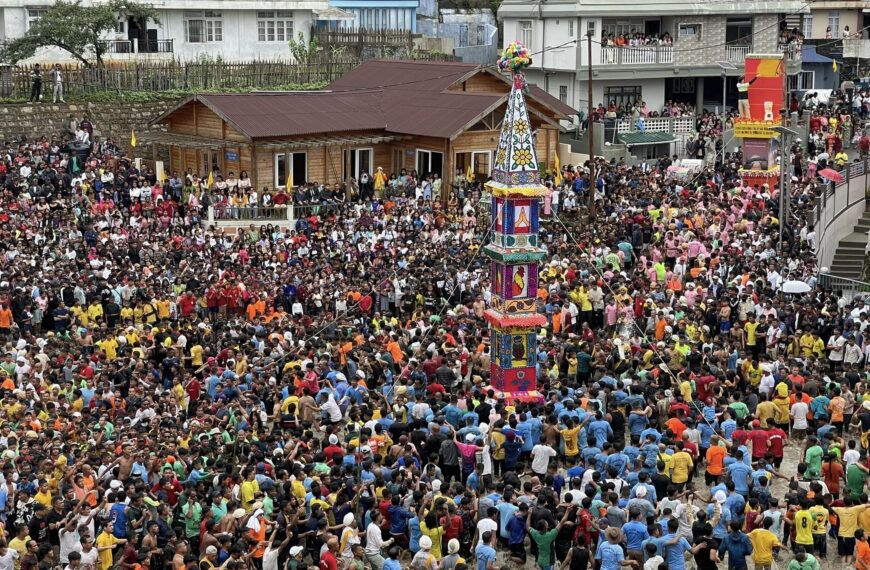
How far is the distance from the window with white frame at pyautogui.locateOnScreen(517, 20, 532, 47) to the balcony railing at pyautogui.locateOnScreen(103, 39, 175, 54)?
13.7 metres

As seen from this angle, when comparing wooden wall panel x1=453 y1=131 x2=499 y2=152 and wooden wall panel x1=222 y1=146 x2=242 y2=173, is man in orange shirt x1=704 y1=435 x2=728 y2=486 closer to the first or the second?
wooden wall panel x1=453 y1=131 x2=499 y2=152

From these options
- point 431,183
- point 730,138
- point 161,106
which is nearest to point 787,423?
point 431,183

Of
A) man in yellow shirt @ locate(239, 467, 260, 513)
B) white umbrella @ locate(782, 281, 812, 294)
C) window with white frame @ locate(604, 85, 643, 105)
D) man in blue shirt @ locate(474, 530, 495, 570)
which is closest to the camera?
man in blue shirt @ locate(474, 530, 495, 570)

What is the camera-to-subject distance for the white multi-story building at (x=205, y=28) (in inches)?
2026

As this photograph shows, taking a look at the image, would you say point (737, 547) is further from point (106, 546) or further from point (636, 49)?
point (636, 49)

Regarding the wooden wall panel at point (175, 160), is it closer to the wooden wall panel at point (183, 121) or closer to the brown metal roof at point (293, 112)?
the wooden wall panel at point (183, 121)

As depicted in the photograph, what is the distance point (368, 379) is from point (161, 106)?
23905 millimetres

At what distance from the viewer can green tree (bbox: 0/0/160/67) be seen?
1880 inches

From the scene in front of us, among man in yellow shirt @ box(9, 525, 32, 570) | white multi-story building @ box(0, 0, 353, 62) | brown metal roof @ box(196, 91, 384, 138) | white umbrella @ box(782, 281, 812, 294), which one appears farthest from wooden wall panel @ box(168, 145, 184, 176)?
man in yellow shirt @ box(9, 525, 32, 570)

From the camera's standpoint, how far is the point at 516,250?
24406 mm

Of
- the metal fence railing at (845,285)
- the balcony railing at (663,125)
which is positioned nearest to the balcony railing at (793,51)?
the balcony railing at (663,125)

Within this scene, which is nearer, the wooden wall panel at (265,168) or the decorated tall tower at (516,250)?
the decorated tall tower at (516,250)

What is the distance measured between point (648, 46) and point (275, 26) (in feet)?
51.5

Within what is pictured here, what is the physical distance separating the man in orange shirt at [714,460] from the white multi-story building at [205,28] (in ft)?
120
